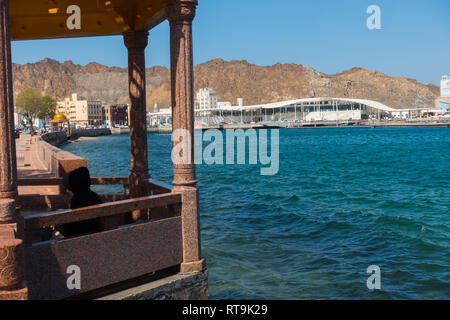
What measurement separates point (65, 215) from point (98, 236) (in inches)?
16.2

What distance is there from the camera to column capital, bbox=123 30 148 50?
7578 millimetres

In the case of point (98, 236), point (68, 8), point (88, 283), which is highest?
point (68, 8)

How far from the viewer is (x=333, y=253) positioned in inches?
430

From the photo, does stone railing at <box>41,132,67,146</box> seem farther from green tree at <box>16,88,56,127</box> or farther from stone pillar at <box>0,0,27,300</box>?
stone pillar at <box>0,0,27,300</box>

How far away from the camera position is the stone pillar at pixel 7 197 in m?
4.36

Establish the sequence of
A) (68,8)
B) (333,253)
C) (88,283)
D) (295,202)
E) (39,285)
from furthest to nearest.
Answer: (295,202) → (333,253) → (68,8) → (88,283) → (39,285)

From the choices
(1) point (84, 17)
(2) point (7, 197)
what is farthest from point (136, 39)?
(2) point (7, 197)

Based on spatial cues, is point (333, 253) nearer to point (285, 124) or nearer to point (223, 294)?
point (223, 294)

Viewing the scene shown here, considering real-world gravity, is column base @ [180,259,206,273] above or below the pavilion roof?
below

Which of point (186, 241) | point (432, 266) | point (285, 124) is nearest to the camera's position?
point (186, 241)

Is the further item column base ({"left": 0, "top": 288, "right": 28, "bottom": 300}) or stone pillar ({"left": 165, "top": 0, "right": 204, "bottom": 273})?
stone pillar ({"left": 165, "top": 0, "right": 204, "bottom": 273})

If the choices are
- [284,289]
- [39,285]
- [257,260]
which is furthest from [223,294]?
[39,285]
